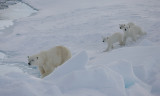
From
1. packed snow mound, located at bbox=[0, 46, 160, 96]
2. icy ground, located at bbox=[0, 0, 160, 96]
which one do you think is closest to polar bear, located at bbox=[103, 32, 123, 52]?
icy ground, located at bbox=[0, 0, 160, 96]

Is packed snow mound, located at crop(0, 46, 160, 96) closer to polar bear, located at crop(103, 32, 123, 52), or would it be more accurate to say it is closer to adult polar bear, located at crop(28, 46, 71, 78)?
adult polar bear, located at crop(28, 46, 71, 78)

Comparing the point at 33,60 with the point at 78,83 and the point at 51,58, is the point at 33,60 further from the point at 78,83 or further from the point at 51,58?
the point at 78,83

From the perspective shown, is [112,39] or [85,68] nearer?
[85,68]

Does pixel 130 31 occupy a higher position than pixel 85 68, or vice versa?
pixel 85 68

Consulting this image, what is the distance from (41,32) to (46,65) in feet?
16.6

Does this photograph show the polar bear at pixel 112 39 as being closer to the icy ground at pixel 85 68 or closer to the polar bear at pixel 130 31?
the polar bear at pixel 130 31

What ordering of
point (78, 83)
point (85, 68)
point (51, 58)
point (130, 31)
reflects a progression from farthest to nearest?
point (130, 31) → point (51, 58) → point (85, 68) → point (78, 83)

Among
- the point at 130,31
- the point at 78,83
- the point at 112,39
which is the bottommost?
the point at 112,39

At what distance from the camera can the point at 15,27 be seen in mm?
10664

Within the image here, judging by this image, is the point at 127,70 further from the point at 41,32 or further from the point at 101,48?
the point at 41,32

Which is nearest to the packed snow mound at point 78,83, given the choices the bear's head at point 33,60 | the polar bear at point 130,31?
the bear's head at point 33,60

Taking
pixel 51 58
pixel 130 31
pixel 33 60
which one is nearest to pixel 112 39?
pixel 130 31

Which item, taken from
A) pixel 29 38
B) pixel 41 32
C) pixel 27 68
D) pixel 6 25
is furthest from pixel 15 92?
pixel 6 25

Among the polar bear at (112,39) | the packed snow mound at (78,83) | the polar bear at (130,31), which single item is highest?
the packed snow mound at (78,83)
